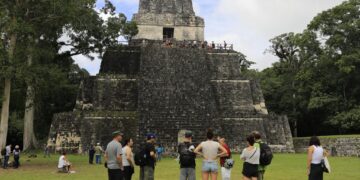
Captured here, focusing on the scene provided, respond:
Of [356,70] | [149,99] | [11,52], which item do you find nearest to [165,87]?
[149,99]

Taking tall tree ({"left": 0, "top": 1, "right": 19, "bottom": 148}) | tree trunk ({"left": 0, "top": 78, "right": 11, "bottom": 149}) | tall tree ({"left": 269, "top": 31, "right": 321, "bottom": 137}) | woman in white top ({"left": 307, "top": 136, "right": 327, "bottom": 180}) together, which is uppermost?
tall tree ({"left": 269, "top": 31, "right": 321, "bottom": 137})

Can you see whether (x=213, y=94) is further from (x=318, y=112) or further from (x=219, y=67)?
(x=318, y=112)

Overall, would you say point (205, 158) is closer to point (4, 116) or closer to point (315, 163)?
point (315, 163)

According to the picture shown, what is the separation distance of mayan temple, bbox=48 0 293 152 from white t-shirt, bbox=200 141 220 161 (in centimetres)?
1392

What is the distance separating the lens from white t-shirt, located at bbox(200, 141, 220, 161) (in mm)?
7961

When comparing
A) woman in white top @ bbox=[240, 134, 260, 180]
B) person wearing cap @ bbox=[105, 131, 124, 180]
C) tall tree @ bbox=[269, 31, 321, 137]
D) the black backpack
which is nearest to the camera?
woman in white top @ bbox=[240, 134, 260, 180]

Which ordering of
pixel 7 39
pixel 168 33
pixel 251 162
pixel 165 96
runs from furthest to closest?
pixel 168 33, pixel 165 96, pixel 7 39, pixel 251 162

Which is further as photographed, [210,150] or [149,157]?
[149,157]

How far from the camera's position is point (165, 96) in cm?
2477

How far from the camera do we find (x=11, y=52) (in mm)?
16828

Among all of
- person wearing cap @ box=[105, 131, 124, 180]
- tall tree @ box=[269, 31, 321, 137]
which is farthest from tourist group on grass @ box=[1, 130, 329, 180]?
tall tree @ box=[269, 31, 321, 137]

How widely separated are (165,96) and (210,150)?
1687 cm

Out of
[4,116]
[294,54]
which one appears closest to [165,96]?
[4,116]

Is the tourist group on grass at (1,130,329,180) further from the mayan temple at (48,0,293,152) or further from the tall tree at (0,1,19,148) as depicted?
the mayan temple at (48,0,293,152)
